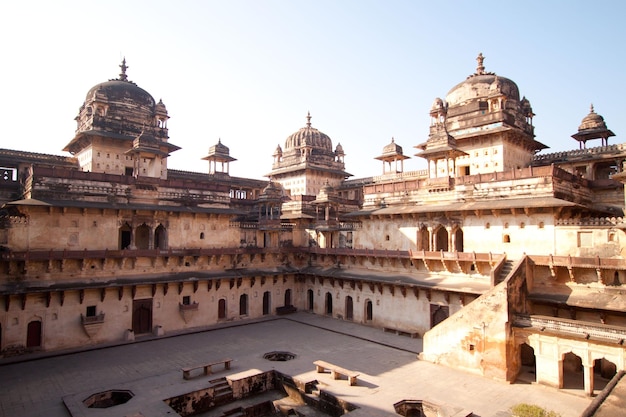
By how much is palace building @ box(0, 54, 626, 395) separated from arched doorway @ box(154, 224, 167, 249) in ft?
0.31

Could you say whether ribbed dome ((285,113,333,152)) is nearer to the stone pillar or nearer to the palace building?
the palace building

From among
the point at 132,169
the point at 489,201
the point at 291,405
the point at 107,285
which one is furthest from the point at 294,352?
the point at 132,169

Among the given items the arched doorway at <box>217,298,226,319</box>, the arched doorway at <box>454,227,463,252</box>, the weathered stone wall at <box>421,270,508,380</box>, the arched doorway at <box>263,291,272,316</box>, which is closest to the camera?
the weathered stone wall at <box>421,270,508,380</box>

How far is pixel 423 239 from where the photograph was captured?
90.5 ft

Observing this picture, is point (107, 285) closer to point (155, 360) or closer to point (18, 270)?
point (18, 270)

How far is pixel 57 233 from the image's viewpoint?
23.4 meters

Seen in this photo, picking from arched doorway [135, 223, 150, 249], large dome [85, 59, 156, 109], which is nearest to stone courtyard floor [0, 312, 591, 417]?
arched doorway [135, 223, 150, 249]

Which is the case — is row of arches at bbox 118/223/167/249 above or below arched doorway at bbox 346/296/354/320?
above

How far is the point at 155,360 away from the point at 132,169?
1780 centimetres

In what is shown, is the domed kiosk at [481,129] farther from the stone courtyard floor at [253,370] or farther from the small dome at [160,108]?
the small dome at [160,108]

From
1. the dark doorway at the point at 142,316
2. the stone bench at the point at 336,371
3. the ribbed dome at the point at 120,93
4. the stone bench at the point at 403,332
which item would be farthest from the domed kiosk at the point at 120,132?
the stone bench at the point at 403,332

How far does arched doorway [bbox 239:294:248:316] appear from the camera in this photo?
3007cm

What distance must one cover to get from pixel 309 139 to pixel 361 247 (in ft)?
58.5

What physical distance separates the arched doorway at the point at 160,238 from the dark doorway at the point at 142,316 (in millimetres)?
3844
